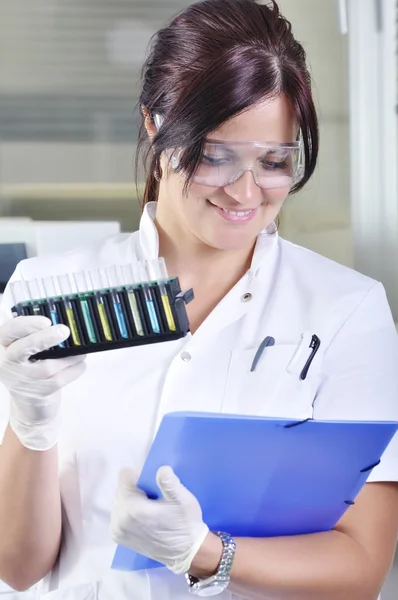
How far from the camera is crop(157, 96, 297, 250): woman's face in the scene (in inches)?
47.2

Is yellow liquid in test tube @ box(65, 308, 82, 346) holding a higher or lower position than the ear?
lower

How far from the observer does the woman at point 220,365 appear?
114 centimetres

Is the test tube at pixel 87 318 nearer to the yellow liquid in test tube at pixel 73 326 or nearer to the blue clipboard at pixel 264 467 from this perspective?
the yellow liquid in test tube at pixel 73 326

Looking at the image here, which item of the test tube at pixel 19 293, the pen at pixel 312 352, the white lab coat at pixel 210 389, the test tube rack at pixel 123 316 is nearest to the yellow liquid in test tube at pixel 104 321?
the test tube rack at pixel 123 316

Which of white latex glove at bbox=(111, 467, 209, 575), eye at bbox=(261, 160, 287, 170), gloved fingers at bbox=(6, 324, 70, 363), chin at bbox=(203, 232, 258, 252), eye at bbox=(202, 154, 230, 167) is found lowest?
white latex glove at bbox=(111, 467, 209, 575)

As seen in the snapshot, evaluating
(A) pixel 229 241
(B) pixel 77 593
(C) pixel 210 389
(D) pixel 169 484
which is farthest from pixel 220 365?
(B) pixel 77 593

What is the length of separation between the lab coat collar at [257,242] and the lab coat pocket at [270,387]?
0.50 feet

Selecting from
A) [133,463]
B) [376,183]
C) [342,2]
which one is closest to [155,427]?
[133,463]

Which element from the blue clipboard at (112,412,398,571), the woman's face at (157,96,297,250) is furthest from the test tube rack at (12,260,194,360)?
the woman's face at (157,96,297,250)

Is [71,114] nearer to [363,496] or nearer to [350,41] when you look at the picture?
[350,41]

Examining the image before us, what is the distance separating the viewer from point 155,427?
1224mm

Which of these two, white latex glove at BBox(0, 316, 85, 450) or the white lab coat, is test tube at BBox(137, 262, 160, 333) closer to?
white latex glove at BBox(0, 316, 85, 450)

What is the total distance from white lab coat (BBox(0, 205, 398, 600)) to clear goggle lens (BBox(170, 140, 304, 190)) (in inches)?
7.2

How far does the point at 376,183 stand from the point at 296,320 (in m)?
1.50
